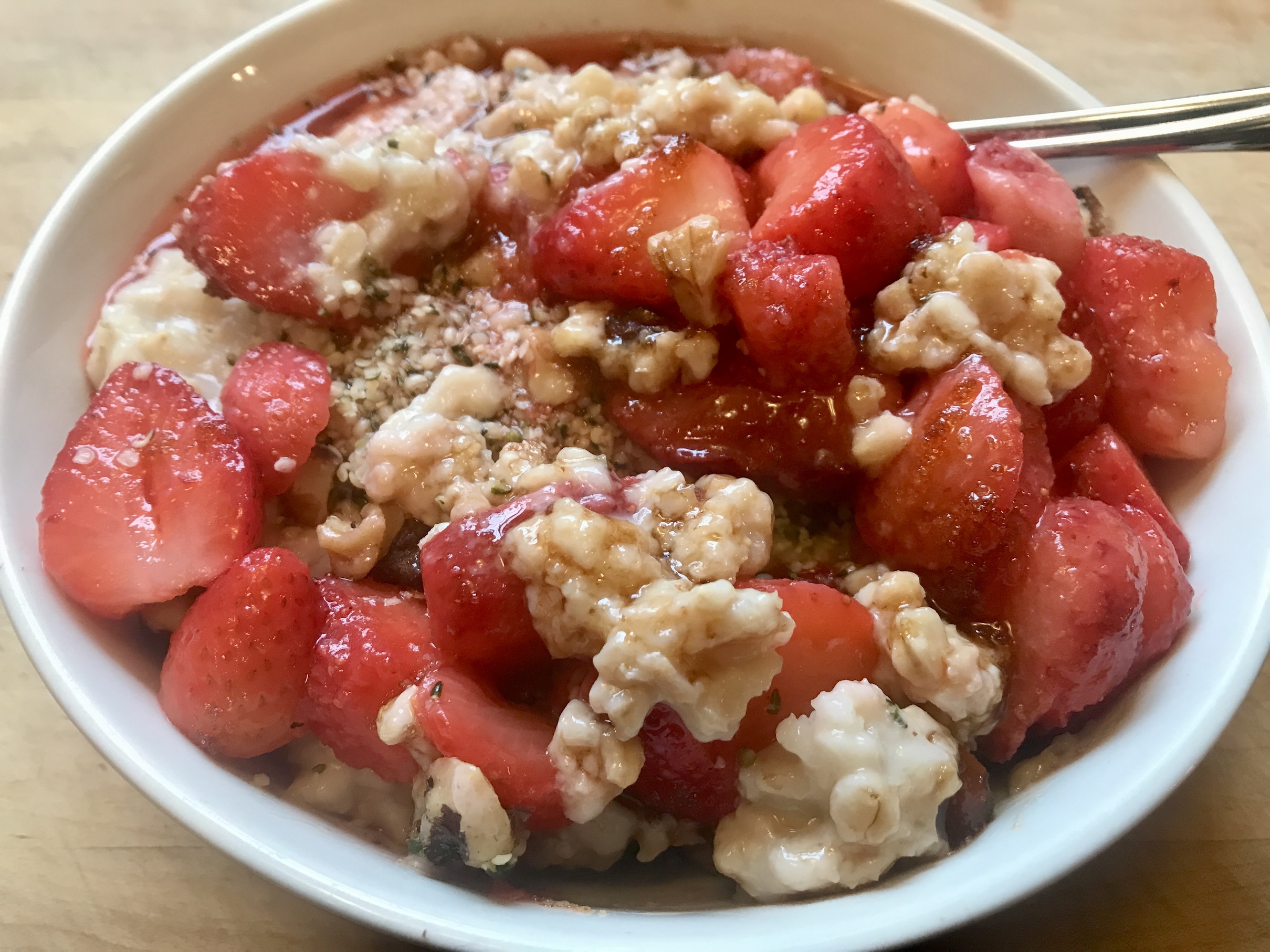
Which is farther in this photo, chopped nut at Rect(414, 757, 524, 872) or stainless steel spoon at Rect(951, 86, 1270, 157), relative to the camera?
stainless steel spoon at Rect(951, 86, 1270, 157)

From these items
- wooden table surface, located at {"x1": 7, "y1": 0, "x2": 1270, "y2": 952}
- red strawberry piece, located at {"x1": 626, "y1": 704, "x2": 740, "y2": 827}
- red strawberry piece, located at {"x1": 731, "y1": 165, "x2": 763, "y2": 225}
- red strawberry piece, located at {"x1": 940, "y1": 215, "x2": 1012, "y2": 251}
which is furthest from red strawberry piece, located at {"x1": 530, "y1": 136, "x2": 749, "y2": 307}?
wooden table surface, located at {"x1": 7, "y1": 0, "x2": 1270, "y2": 952}

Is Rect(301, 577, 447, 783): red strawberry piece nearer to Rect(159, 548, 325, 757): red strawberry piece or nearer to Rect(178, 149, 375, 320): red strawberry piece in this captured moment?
Rect(159, 548, 325, 757): red strawberry piece

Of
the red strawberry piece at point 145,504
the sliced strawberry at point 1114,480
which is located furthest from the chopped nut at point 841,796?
the red strawberry piece at point 145,504

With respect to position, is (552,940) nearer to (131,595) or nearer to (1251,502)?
(131,595)

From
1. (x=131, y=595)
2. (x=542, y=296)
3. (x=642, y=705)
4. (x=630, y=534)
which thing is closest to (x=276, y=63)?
(x=542, y=296)

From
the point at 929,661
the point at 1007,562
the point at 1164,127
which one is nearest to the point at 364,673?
the point at 929,661

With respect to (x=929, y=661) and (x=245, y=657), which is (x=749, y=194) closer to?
(x=929, y=661)

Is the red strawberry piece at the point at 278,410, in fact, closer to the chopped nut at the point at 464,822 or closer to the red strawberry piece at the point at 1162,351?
the chopped nut at the point at 464,822
